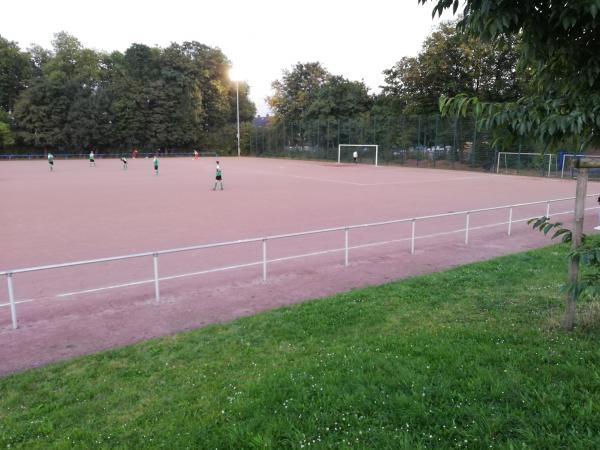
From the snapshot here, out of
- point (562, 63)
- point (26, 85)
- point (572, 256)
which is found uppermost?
point (26, 85)

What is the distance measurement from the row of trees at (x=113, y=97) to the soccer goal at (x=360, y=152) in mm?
30942

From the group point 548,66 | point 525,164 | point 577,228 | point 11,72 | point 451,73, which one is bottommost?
point 525,164

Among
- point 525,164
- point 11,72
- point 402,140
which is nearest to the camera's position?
point 525,164

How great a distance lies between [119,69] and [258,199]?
66627 millimetres

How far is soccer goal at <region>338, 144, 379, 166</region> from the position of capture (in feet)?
168

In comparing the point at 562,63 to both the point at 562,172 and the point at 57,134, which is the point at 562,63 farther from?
the point at 57,134

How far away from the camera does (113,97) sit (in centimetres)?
7388

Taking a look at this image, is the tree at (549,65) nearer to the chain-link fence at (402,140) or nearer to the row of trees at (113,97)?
the chain-link fence at (402,140)

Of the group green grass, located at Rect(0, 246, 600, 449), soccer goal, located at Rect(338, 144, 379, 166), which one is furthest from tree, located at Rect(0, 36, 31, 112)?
green grass, located at Rect(0, 246, 600, 449)

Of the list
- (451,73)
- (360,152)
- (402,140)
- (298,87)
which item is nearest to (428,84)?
(451,73)

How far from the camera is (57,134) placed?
68938 mm

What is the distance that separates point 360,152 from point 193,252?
4406cm

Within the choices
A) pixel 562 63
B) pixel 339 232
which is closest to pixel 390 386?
pixel 562 63

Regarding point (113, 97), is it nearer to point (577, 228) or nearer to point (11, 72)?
point (11, 72)
